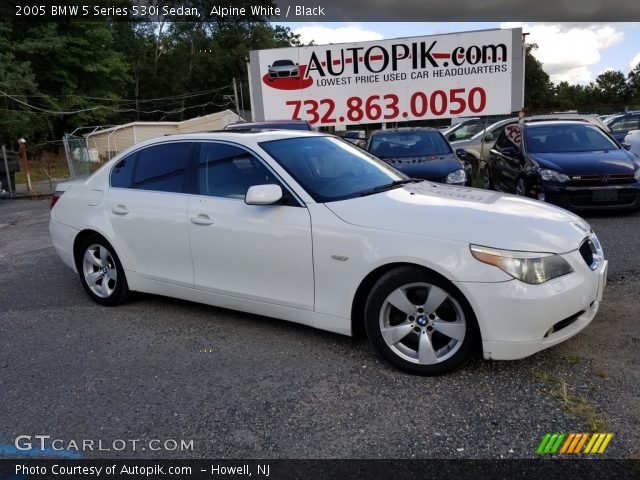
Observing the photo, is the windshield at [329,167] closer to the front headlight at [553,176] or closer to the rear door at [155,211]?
the rear door at [155,211]

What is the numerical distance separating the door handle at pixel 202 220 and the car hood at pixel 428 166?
4675 mm

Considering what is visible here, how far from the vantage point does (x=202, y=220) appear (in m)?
4.30

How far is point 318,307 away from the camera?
3809 mm

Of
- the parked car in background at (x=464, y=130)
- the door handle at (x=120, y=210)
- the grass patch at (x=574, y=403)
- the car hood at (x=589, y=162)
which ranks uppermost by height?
the parked car in background at (x=464, y=130)

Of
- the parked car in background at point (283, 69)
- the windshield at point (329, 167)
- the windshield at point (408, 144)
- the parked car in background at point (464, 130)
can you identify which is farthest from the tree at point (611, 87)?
the windshield at point (329, 167)

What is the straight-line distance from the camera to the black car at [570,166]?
7.98 meters

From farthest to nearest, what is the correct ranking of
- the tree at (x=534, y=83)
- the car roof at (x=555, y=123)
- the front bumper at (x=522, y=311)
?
1. the tree at (x=534, y=83)
2. the car roof at (x=555, y=123)
3. the front bumper at (x=522, y=311)

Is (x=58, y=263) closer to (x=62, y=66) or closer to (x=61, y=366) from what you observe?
(x=61, y=366)

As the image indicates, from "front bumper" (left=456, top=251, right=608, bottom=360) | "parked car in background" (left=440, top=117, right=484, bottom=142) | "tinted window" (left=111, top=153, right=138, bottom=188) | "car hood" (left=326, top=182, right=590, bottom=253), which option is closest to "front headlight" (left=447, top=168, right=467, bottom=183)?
"car hood" (left=326, top=182, right=590, bottom=253)

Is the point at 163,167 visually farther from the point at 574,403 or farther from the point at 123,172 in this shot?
the point at 574,403

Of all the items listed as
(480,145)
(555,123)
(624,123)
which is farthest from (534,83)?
(555,123)

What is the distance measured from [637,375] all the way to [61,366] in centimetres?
376

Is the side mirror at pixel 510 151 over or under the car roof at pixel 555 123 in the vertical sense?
under

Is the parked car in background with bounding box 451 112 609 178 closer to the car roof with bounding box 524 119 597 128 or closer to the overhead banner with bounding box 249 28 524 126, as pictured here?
the overhead banner with bounding box 249 28 524 126
